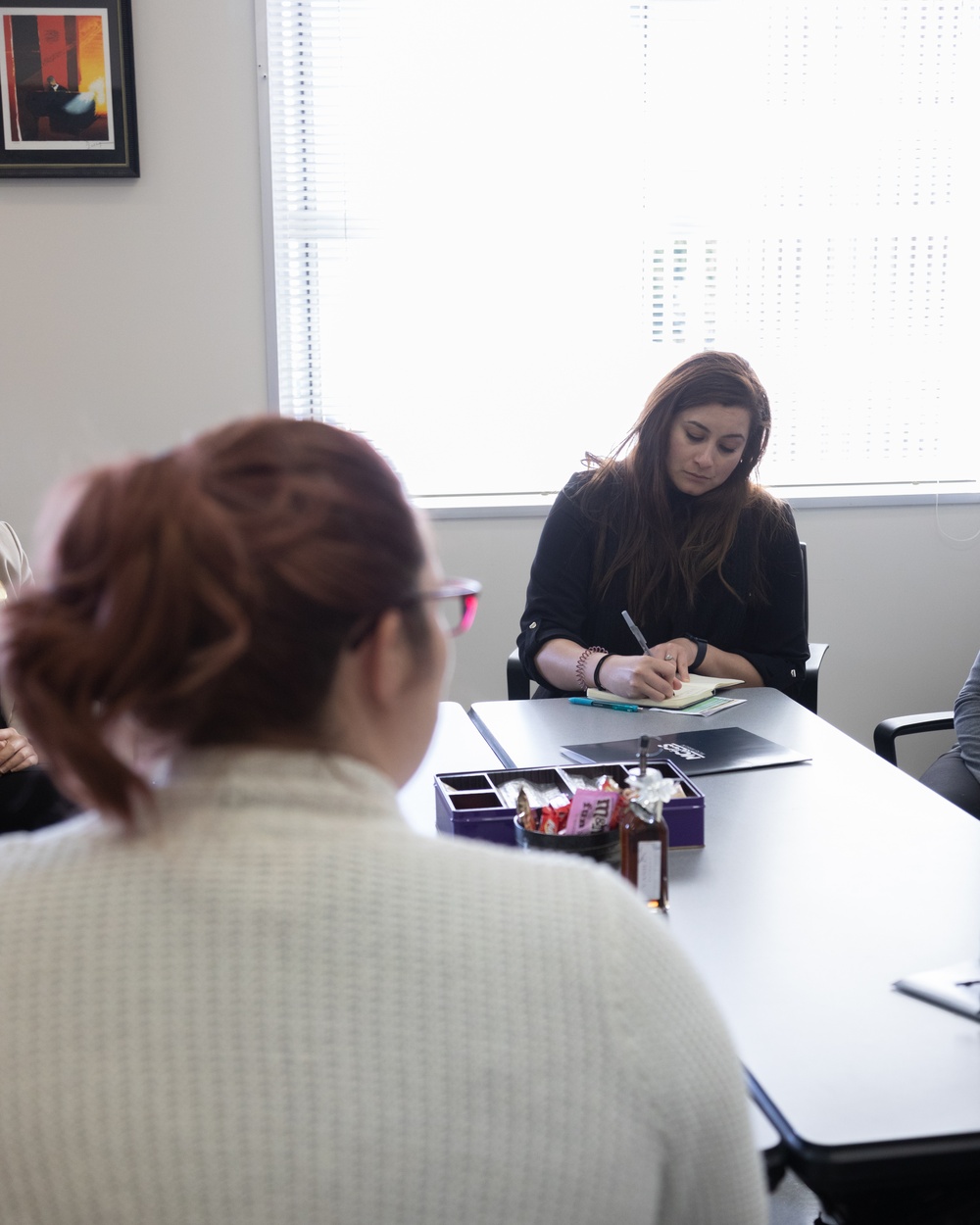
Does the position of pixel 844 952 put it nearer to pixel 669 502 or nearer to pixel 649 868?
pixel 649 868

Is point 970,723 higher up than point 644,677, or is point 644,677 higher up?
point 644,677

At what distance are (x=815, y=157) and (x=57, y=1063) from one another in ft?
11.3

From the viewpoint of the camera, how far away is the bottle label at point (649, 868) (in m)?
1.31

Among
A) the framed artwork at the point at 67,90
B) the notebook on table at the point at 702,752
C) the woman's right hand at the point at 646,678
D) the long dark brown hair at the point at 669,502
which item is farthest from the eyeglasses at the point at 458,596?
the framed artwork at the point at 67,90

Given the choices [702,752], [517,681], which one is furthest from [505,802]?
[517,681]

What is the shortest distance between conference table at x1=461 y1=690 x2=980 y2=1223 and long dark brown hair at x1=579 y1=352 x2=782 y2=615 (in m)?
0.64

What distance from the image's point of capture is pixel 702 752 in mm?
1890

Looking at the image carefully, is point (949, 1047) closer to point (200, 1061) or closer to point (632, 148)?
point (200, 1061)

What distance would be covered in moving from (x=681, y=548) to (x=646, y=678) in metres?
0.49

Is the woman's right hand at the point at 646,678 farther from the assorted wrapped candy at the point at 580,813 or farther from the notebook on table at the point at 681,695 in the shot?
the assorted wrapped candy at the point at 580,813

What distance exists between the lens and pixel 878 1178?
2.97 ft

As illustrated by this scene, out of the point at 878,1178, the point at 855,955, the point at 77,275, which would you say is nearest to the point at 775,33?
the point at 77,275

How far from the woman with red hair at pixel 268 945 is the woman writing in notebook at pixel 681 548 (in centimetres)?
178

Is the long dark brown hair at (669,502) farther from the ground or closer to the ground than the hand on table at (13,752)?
farther from the ground
